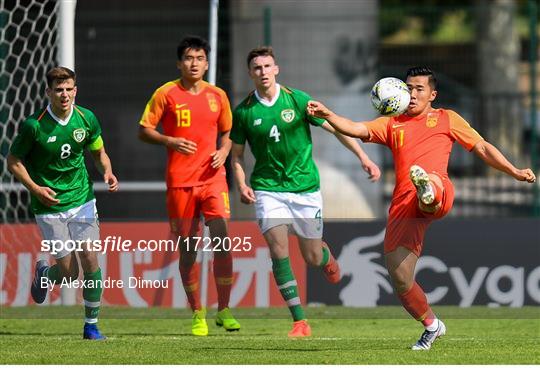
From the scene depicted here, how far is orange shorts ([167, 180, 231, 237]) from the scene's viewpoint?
12008 millimetres

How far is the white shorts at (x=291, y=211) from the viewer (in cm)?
1180

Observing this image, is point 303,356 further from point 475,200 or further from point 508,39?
point 508,39

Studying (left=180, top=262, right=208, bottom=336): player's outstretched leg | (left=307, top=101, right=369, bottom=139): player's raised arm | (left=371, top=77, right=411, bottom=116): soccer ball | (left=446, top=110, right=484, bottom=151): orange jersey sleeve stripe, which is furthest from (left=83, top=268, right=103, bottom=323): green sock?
(left=446, top=110, right=484, bottom=151): orange jersey sleeve stripe

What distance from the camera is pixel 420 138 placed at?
10.3 m

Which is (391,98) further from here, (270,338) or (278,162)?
(270,338)

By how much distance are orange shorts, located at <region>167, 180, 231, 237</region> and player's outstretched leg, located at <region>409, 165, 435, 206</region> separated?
258cm

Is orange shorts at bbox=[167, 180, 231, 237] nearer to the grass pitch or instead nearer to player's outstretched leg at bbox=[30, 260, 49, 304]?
the grass pitch

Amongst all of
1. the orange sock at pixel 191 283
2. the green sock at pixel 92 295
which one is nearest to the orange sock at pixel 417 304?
the orange sock at pixel 191 283

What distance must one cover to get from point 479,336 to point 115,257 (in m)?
3.55

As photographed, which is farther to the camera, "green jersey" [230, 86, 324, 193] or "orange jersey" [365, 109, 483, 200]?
"green jersey" [230, 86, 324, 193]

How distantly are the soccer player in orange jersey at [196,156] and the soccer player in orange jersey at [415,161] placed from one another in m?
1.98

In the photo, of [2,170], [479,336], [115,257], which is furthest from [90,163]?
[479,336]

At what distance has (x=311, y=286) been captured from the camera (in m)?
14.1

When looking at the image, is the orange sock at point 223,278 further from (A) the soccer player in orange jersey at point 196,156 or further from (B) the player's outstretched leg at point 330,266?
(B) the player's outstretched leg at point 330,266
